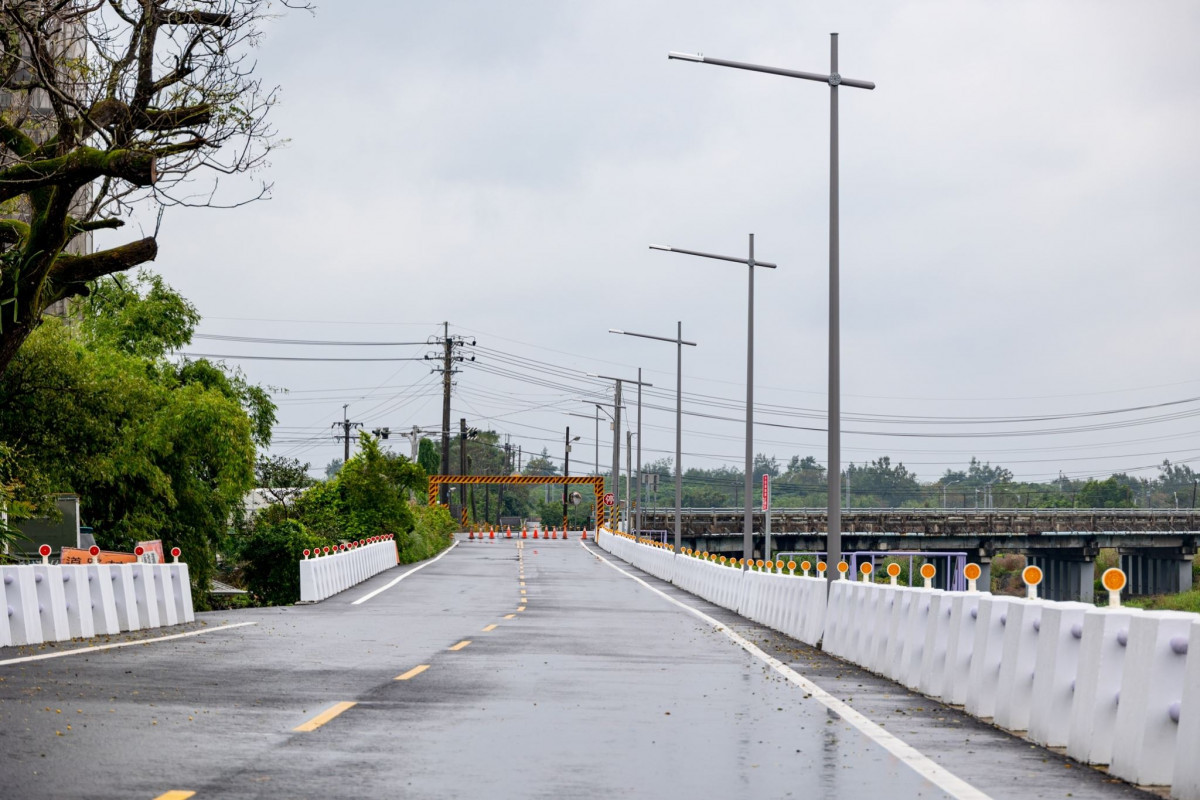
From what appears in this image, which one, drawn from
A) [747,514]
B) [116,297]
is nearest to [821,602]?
[747,514]

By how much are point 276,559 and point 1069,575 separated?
76864 millimetres

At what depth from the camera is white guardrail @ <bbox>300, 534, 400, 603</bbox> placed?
37844mm

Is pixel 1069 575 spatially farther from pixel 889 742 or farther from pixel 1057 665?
pixel 889 742

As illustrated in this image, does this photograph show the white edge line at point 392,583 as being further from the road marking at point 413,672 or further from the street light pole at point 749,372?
the road marking at point 413,672

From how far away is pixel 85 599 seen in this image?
70.5 feet

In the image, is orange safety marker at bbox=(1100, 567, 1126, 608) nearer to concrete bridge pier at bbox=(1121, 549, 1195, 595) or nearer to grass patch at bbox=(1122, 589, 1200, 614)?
grass patch at bbox=(1122, 589, 1200, 614)

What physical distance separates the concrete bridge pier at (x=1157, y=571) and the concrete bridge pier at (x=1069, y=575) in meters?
3.39

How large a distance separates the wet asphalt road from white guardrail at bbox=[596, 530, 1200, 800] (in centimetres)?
25

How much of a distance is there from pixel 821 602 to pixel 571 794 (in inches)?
575

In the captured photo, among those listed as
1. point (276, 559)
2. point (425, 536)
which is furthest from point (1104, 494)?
point (276, 559)

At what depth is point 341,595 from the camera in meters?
40.3

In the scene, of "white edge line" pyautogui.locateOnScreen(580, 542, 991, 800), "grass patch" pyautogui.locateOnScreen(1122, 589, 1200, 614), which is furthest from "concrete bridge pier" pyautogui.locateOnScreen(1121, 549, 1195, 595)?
"white edge line" pyautogui.locateOnScreen(580, 542, 991, 800)

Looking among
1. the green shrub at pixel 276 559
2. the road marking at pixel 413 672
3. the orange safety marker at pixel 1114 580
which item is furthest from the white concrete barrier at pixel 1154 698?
the green shrub at pixel 276 559

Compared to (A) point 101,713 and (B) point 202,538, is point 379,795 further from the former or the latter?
(B) point 202,538
